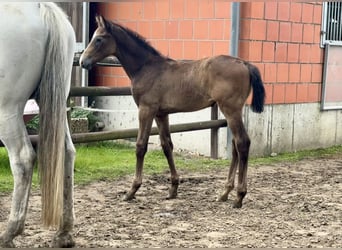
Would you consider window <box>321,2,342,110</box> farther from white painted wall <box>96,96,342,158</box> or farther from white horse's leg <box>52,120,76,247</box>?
white horse's leg <box>52,120,76,247</box>

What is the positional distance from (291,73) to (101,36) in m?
3.42

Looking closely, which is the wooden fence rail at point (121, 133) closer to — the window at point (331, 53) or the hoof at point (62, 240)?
the hoof at point (62, 240)

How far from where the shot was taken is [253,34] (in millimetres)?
6691

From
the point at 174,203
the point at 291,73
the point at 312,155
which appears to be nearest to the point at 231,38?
the point at 291,73

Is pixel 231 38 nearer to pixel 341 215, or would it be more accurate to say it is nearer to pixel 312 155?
pixel 312 155

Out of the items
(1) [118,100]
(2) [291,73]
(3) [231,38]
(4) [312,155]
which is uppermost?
(3) [231,38]

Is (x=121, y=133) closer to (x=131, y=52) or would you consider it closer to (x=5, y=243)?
(x=131, y=52)

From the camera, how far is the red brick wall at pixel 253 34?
22.0 feet

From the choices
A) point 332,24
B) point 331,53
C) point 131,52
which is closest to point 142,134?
point 131,52

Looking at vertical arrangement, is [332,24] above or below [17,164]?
above

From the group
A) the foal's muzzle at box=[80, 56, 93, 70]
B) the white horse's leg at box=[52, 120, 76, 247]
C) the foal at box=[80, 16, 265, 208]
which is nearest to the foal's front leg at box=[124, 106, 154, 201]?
the foal at box=[80, 16, 265, 208]

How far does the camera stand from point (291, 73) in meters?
7.27

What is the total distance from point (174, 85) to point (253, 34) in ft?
7.77

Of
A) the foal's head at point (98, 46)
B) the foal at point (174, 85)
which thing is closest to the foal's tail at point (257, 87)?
the foal at point (174, 85)
